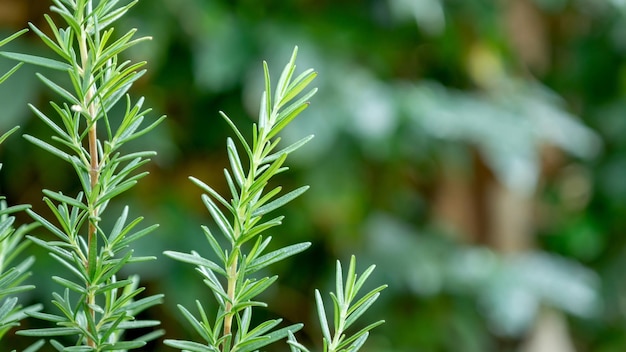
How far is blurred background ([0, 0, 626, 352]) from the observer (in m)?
0.74

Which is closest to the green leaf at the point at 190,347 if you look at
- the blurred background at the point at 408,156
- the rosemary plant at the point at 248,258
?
the rosemary plant at the point at 248,258

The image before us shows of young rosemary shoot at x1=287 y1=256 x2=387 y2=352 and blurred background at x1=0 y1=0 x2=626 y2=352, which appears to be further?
blurred background at x1=0 y1=0 x2=626 y2=352

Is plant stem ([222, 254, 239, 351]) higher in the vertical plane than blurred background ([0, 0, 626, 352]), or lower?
lower

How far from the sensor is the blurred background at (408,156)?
736 millimetres

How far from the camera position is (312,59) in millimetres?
764

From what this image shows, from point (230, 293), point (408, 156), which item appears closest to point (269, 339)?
point (230, 293)

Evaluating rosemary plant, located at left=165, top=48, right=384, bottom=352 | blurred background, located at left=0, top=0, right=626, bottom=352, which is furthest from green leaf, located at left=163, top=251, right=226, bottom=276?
blurred background, located at left=0, top=0, right=626, bottom=352

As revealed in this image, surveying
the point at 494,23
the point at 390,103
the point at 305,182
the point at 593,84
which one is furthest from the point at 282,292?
the point at 593,84

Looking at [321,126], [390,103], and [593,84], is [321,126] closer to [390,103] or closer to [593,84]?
[390,103]

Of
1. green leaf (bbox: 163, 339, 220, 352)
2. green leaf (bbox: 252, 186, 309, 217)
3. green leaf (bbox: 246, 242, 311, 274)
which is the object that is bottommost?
green leaf (bbox: 163, 339, 220, 352)

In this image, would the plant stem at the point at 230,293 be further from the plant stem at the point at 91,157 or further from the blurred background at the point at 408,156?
the blurred background at the point at 408,156

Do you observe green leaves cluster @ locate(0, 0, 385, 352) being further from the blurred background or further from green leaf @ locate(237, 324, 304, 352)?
the blurred background

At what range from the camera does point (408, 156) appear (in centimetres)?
90

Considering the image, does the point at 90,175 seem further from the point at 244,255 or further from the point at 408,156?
the point at 408,156
